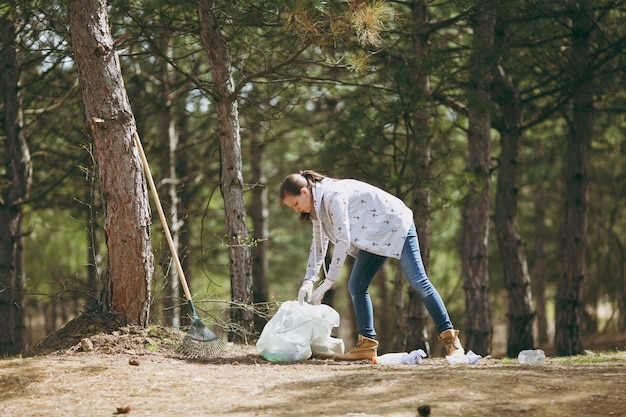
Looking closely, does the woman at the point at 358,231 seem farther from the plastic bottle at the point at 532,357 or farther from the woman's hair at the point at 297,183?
the plastic bottle at the point at 532,357

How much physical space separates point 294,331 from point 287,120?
26.5 ft

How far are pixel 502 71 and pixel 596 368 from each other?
6036 millimetres

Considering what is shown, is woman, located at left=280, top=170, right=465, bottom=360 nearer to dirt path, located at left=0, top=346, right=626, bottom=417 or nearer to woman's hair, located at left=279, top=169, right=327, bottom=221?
woman's hair, located at left=279, top=169, right=327, bottom=221

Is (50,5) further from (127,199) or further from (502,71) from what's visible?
(502,71)

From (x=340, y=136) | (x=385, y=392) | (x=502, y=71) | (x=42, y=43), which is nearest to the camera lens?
(x=385, y=392)

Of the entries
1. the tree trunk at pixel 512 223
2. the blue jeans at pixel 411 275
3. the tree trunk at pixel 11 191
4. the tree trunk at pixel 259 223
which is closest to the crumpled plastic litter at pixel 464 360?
the blue jeans at pixel 411 275

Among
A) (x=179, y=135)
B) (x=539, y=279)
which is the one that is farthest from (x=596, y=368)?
(x=539, y=279)

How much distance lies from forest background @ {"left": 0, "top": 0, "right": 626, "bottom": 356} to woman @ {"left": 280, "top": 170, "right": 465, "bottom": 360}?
1.31m

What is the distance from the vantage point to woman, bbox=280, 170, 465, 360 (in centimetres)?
615

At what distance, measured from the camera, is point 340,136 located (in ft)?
34.4

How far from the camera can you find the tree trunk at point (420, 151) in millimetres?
9570

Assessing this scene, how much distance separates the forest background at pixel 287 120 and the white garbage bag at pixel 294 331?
2.38 ft

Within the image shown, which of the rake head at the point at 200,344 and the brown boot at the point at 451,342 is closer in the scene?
the brown boot at the point at 451,342

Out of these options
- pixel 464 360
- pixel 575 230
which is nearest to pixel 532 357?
pixel 464 360
